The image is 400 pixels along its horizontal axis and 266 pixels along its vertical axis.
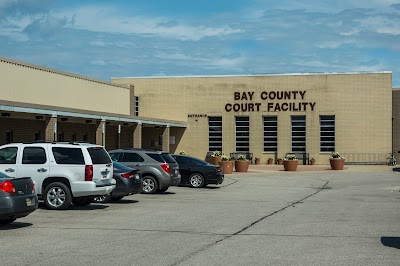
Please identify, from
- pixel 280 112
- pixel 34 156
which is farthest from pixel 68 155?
pixel 280 112

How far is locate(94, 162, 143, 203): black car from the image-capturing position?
61.9 ft

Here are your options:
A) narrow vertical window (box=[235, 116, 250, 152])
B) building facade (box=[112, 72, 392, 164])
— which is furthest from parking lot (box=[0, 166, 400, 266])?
narrow vertical window (box=[235, 116, 250, 152])

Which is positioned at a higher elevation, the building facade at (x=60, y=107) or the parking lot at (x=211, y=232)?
the building facade at (x=60, y=107)

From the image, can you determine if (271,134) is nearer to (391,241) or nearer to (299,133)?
(299,133)

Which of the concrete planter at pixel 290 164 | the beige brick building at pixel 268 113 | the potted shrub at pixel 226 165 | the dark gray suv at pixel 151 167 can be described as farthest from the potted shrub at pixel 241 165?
the dark gray suv at pixel 151 167

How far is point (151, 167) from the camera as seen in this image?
895 inches

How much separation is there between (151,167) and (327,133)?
101 feet

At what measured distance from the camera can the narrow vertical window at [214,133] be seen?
52.6 m

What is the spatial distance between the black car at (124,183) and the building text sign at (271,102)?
33.2m

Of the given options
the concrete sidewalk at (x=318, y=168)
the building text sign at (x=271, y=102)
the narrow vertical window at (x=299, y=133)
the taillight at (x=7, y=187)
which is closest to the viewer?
the taillight at (x=7, y=187)

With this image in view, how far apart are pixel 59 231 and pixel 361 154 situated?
133ft

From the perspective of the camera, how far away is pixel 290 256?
9.95m

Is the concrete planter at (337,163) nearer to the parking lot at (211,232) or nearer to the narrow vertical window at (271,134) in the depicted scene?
the narrow vertical window at (271,134)

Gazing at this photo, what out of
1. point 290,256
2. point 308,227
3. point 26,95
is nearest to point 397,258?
point 290,256
